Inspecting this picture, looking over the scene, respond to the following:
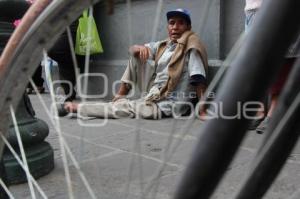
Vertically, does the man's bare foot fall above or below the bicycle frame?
below

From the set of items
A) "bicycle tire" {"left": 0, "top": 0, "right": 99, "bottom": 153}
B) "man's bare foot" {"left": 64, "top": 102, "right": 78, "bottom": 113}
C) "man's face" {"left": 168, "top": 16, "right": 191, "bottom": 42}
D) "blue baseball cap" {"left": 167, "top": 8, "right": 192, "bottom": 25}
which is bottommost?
"man's bare foot" {"left": 64, "top": 102, "right": 78, "bottom": 113}

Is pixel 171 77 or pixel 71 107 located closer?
pixel 171 77

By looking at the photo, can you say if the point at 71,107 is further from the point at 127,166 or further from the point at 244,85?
the point at 244,85

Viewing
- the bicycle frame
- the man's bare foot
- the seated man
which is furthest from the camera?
the man's bare foot

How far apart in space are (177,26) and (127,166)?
217 cm

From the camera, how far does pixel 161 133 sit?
3631 millimetres

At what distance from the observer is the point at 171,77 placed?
438cm

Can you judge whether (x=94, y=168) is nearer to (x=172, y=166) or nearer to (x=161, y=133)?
(x=172, y=166)

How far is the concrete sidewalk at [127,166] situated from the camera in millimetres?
2145

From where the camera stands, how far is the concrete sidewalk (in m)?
2.15

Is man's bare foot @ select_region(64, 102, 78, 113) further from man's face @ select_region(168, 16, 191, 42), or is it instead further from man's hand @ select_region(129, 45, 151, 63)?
man's face @ select_region(168, 16, 191, 42)

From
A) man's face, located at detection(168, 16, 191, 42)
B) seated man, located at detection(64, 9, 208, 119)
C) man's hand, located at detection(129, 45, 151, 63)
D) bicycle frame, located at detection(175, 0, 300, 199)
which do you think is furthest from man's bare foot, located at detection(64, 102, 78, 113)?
bicycle frame, located at detection(175, 0, 300, 199)

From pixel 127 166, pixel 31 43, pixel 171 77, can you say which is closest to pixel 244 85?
pixel 31 43

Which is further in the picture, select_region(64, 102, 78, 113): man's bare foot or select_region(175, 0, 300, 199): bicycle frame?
select_region(64, 102, 78, 113): man's bare foot
